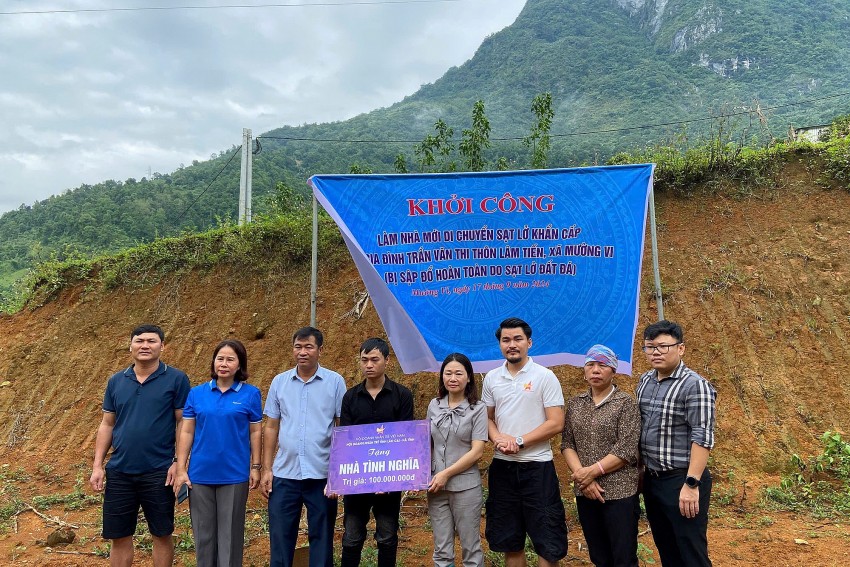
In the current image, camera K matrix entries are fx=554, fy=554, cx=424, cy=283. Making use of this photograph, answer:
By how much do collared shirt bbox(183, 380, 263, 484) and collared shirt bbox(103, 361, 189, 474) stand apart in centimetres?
17

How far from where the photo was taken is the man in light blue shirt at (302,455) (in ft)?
10.6

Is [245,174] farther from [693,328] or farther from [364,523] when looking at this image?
[364,523]

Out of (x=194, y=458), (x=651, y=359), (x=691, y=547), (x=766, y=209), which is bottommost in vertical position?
(x=691, y=547)

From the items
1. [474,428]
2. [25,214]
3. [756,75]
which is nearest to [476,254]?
[474,428]

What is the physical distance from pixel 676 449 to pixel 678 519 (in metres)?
0.35

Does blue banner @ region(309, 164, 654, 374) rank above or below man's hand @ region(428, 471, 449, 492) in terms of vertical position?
above

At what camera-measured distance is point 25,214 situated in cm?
2536

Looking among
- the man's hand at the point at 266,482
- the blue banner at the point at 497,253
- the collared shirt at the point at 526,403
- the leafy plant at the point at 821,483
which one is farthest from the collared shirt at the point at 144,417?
the leafy plant at the point at 821,483

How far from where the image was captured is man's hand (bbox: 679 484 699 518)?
8.72ft

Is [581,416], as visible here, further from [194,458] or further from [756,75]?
[756,75]

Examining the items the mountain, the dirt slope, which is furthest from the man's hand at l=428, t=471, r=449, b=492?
the mountain

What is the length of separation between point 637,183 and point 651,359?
1.63 m

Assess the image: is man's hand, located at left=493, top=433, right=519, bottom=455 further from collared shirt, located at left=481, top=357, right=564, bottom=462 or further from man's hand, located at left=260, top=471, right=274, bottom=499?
man's hand, located at left=260, top=471, right=274, bottom=499

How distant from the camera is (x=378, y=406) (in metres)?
3.24
